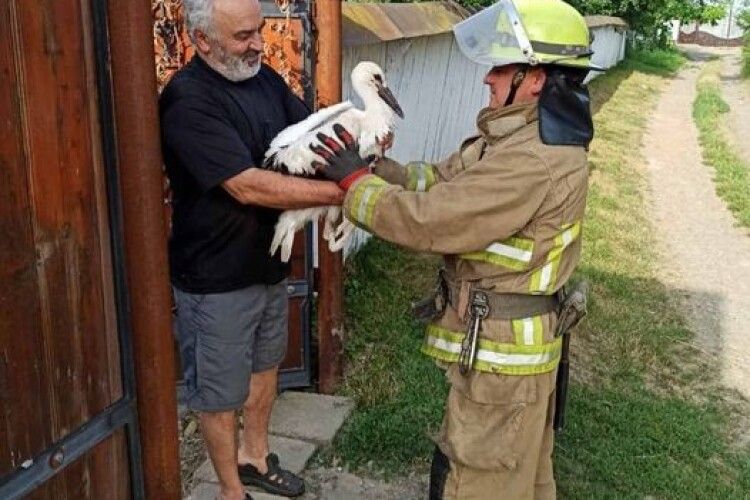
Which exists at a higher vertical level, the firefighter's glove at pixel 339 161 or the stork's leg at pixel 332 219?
the firefighter's glove at pixel 339 161

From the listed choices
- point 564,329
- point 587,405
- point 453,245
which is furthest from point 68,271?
point 587,405

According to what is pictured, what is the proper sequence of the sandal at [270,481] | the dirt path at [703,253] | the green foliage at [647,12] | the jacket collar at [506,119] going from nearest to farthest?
the jacket collar at [506,119] < the sandal at [270,481] < the dirt path at [703,253] < the green foliage at [647,12]

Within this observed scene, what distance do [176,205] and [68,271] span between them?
1.29 metres

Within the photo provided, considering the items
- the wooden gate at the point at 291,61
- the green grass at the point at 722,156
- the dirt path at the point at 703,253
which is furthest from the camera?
the green grass at the point at 722,156

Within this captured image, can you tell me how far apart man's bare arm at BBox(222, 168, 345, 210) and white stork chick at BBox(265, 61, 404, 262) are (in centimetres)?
4

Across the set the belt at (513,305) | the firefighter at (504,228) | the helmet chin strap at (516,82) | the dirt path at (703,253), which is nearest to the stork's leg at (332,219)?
the firefighter at (504,228)

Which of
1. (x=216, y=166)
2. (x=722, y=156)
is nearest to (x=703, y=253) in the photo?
(x=722, y=156)

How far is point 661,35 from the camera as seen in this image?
34969 millimetres

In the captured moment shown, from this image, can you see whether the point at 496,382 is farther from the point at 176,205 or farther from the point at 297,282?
the point at 297,282

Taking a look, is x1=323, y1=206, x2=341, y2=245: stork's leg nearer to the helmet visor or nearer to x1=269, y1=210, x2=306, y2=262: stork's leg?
x1=269, y1=210, x2=306, y2=262: stork's leg

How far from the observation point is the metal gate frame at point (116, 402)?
1659 mm

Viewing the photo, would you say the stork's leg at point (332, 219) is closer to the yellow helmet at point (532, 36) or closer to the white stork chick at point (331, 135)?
the white stork chick at point (331, 135)

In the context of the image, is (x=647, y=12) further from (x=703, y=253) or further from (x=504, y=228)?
(x=504, y=228)

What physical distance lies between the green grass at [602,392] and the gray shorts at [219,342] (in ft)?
3.77
